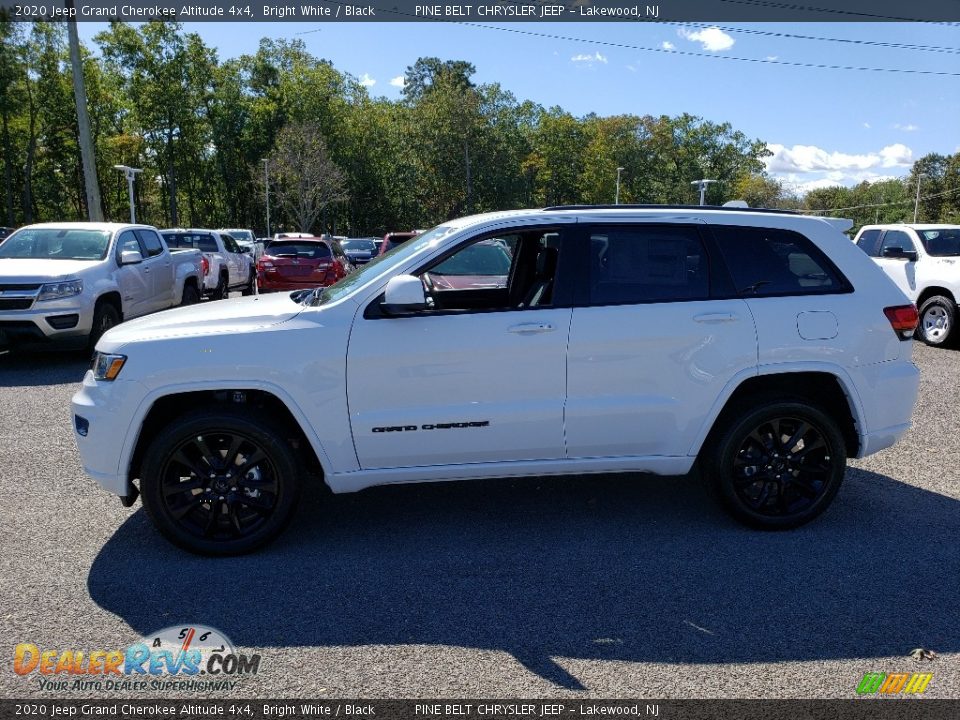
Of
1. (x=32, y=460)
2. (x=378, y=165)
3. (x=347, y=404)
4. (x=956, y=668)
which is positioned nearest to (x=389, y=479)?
(x=347, y=404)

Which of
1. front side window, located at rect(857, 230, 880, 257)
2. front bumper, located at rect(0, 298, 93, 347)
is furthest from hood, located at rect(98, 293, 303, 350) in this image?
front side window, located at rect(857, 230, 880, 257)

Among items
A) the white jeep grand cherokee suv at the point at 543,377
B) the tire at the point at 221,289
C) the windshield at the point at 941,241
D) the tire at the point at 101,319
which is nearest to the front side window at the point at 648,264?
the white jeep grand cherokee suv at the point at 543,377

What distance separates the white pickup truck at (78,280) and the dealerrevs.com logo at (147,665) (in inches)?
289

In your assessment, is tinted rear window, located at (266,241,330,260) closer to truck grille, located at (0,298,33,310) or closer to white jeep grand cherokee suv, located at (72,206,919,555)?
truck grille, located at (0,298,33,310)

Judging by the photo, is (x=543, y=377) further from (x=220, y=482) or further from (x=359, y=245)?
(x=359, y=245)

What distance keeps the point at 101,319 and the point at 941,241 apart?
12.6 metres

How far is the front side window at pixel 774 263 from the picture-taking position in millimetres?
4445

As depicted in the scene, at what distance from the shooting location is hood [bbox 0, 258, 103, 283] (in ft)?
31.1

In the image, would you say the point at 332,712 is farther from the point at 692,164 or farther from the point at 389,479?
the point at 692,164

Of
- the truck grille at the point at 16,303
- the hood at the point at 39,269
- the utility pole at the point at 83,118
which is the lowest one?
the truck grille at the point at 16,303

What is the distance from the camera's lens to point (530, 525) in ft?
15.3

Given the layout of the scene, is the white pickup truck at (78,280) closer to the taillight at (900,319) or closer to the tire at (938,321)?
the taillight at (900,319)

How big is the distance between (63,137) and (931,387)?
59097 millimetres

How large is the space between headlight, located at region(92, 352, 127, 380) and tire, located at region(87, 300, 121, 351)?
21.1ft
